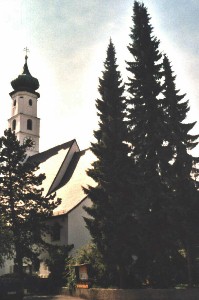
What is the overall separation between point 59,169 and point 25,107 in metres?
18.7

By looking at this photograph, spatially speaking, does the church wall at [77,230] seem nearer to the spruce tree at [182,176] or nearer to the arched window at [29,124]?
the spruce tree at [182,176]

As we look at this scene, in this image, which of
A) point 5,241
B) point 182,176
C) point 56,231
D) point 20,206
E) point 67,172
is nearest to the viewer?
point 182,176

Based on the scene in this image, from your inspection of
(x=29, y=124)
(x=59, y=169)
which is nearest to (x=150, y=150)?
(x=59, y=169)

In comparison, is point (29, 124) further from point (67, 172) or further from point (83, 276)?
point (83, 276)

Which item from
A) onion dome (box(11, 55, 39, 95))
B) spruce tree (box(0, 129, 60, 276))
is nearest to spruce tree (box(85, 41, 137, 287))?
spruce tree (box(0, 129, 60, 276))

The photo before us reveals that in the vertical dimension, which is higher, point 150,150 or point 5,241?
point 150,150

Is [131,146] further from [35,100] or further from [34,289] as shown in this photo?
[35,100]

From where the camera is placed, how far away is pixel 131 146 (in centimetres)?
2352

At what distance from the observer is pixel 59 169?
124 feet

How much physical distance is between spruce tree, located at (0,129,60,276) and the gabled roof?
3.53m

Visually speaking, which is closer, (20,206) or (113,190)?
(113,190)

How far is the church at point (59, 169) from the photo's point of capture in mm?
31434

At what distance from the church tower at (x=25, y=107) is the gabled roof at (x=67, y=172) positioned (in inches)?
399

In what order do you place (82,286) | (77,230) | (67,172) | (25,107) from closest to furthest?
(82,286) → (77,230) → (67,172) → (25,107)
